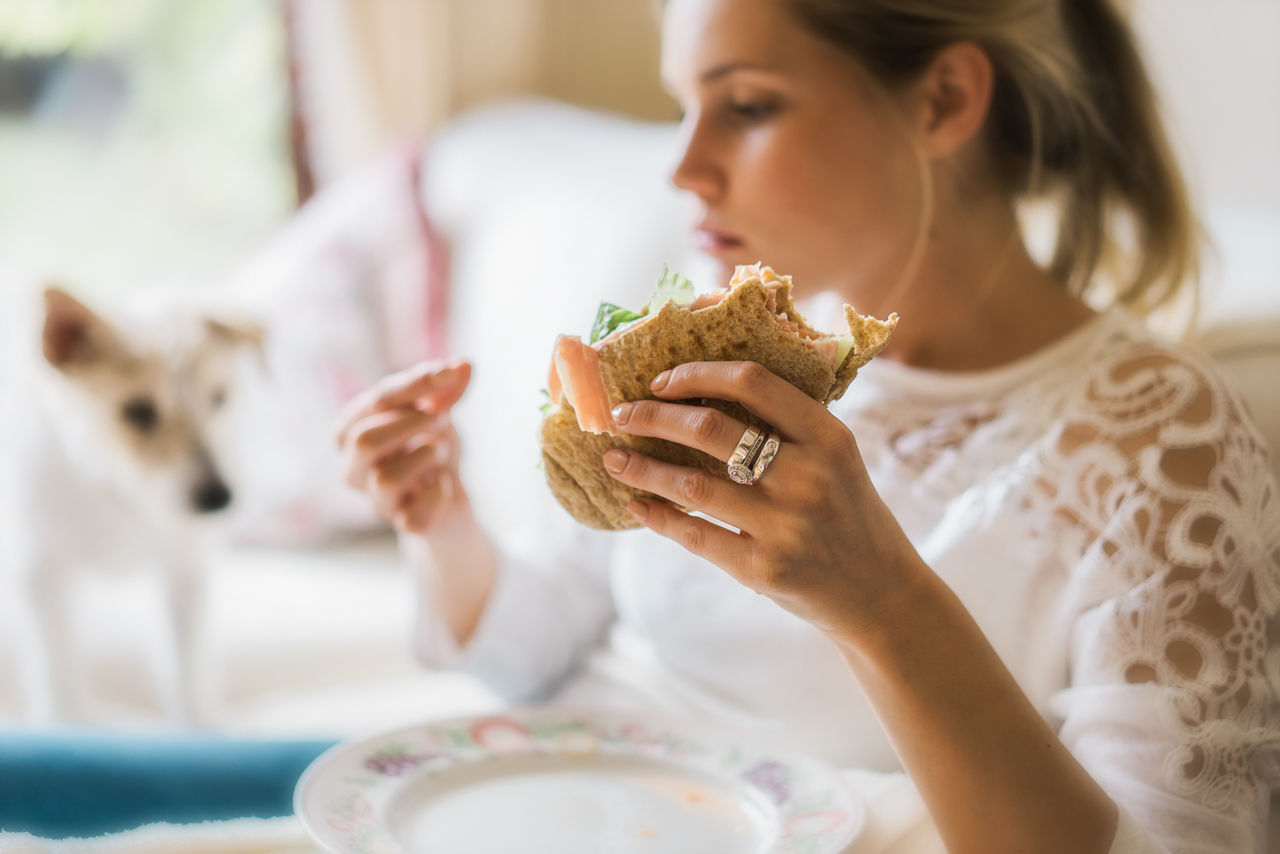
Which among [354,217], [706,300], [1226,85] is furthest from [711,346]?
[354,217]

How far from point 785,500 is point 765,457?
0.03 meters

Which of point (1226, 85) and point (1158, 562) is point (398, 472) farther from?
point (1226, 85)

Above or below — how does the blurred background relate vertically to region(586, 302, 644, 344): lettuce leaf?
above

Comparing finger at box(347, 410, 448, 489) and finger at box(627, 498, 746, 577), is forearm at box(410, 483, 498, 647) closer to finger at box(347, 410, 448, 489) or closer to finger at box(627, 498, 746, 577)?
finger at box(347, 410, 448, 489)

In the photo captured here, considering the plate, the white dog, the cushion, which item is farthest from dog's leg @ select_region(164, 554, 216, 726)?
the plate

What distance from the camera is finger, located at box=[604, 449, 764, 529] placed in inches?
27.7

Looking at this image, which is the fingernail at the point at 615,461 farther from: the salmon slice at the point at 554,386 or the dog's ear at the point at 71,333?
the dog's ear at the point at 71,333

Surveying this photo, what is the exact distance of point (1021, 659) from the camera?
1000 millimetres

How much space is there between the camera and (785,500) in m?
0.69

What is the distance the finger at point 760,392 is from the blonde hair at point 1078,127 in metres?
0.49

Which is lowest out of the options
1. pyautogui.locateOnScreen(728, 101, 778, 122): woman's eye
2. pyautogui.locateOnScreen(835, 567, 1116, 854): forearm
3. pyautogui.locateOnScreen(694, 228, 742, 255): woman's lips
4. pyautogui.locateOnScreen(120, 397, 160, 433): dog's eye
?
pyautogui.locateOnScreen(835, 567, 1116, 854): forearm

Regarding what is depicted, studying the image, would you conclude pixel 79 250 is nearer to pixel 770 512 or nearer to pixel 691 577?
pixel 691 577

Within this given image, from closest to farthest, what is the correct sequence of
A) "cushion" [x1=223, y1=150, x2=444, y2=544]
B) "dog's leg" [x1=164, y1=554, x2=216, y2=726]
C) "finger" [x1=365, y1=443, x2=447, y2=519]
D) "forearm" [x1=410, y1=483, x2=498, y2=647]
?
"finger" [x1=365, y1=443, x2=447, y2=519], "forearm" [x1=410, y1=483, x2=498, y2=647], "dog's leg" [x1=164, y1=554, x2=216, y2=726], "cushion" [x1=223, y1=150, x2=444, y2=544]

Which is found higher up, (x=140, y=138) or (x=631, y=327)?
(x=140, y=138)
